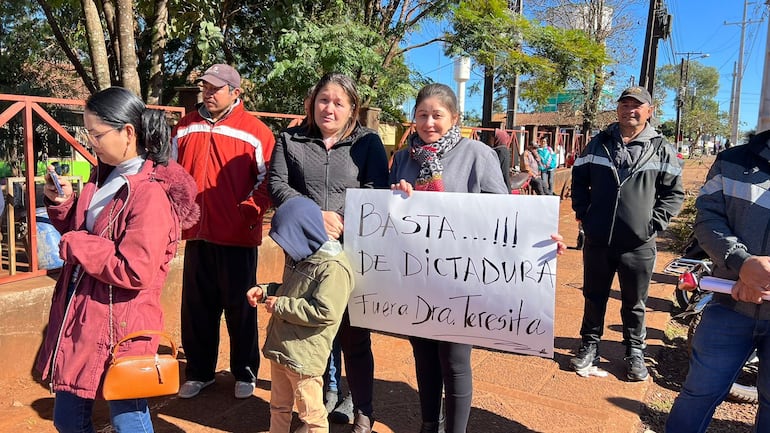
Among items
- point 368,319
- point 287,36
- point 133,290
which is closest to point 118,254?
point 133,290

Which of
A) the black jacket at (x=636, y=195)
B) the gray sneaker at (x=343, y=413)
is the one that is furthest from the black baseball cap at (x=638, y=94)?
the gray sneaker at (x=343, y=413)

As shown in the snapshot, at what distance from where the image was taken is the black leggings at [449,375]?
2.54m

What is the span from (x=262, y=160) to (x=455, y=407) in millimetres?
1669

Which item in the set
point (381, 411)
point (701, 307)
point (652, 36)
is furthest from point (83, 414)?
point (652, 36)

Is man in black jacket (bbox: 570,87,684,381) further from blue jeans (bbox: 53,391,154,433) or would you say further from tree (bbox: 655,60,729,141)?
tree (bbox: 655,60,729,141)

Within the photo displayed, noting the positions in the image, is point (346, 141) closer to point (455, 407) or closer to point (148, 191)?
point (148, 191)

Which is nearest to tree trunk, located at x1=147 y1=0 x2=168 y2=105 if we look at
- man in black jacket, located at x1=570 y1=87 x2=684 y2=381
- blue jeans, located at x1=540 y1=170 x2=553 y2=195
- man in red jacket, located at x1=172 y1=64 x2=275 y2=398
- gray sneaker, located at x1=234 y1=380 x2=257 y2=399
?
man in red jacket, located at x1=172 y1=64 x2=275 y2=398

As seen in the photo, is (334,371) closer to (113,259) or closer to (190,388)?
(190,388)

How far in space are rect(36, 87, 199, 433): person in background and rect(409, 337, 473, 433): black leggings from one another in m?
1.19

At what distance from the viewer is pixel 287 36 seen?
275 inches

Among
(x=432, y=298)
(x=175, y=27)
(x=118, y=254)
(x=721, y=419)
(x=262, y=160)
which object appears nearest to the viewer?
(x=118, y=254)

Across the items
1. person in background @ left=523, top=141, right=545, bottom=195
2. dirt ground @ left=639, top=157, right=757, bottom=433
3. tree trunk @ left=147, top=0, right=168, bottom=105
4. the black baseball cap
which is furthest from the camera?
person in background @ left=523, top=141, right=545, bottom=195

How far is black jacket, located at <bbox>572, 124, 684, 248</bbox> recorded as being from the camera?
3.58 m

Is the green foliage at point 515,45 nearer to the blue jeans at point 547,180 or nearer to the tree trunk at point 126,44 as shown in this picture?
the blue jeans at point 547,180
